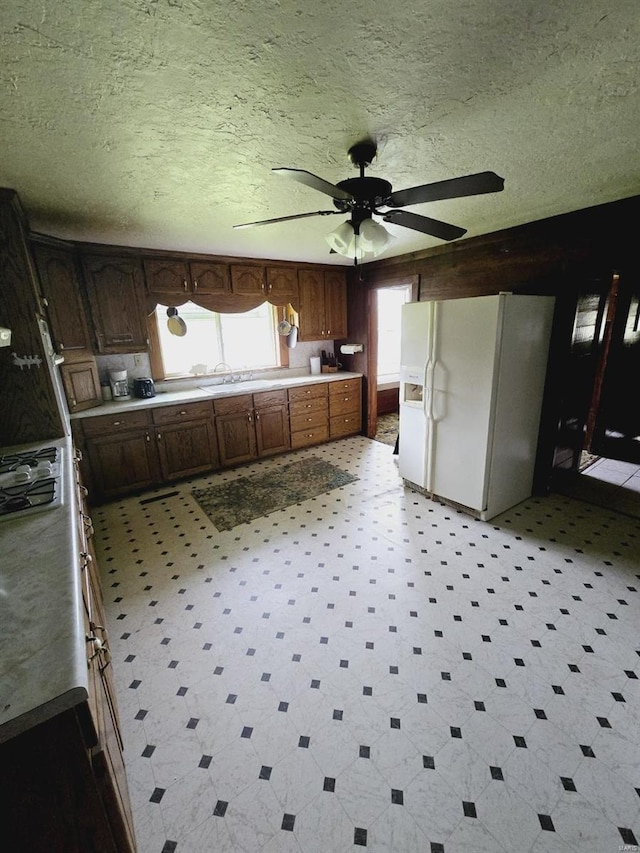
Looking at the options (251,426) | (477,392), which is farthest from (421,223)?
(251,426)

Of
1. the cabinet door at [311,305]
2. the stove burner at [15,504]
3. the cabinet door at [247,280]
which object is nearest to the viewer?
the stove burner at [15,504]

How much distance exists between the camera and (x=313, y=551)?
2.70m

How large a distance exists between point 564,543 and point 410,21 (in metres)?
3.05

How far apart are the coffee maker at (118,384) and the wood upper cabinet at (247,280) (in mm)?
1528

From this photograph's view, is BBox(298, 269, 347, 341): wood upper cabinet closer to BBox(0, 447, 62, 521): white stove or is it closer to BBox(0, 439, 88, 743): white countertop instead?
BBox(0, 447, 62, 521): white stove

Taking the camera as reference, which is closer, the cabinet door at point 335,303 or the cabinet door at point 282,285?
the cabinet door at point 282,285

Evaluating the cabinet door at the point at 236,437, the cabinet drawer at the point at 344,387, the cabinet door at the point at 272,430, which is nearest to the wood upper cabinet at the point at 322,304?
the cabinet drawer at the point at 344,387

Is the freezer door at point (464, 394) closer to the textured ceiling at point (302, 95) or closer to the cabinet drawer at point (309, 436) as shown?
the textured ceiling at point (302, 95)

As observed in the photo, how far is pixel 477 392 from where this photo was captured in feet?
9.24

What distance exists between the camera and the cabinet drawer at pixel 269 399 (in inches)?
164

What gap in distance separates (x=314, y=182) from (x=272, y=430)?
3235mm

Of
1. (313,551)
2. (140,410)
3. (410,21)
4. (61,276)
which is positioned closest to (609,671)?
(313,551)

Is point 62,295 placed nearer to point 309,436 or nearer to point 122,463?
point 122,463

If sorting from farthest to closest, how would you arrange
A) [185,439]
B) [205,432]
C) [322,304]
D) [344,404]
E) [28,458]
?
1. [344,404]
2. [322,304]
3. [205,432]
4. [185,439]
5. [28,458]
